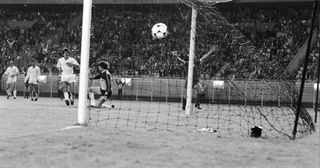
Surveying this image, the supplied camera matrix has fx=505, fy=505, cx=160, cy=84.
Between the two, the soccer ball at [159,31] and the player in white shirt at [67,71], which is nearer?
the soccer ball at [159,31]

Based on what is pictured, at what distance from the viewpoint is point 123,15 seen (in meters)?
37.3

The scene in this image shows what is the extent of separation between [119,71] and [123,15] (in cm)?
664

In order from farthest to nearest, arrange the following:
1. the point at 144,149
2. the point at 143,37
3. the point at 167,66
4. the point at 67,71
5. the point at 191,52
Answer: the point at 143,37
the point at 167,66
the point at 67,71
the point at 191,52
the point at 144,149

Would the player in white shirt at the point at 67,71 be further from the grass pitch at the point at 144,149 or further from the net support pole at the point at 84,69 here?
the grass pitch at the point at 144,149

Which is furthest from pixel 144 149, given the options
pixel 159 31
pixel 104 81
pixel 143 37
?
pixel 143 37

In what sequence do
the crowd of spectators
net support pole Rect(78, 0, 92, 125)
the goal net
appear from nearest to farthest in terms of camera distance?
net support pole Rect(78, 0, 92, 125) → the goal net → the crowd of spectators

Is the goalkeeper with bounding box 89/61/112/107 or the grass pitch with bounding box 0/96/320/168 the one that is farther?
the goalkeeper with bounding box 89/61/112/107

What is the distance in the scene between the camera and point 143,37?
34406mm

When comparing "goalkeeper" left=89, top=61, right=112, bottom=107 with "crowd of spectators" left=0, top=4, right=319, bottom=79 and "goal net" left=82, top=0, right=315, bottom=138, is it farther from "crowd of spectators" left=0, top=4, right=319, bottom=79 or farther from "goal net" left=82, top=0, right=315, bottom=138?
"crowd of spectators" left=0, top=4, right=319, bottom=79

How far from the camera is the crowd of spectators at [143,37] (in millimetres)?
30328

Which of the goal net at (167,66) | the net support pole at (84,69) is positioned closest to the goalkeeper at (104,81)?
the goal net at (167,66)

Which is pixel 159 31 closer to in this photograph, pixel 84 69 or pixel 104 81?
pixel 104 81

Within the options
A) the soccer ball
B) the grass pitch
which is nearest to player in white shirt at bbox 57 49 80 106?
the soccer ball

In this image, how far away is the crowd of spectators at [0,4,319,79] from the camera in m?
30.3
